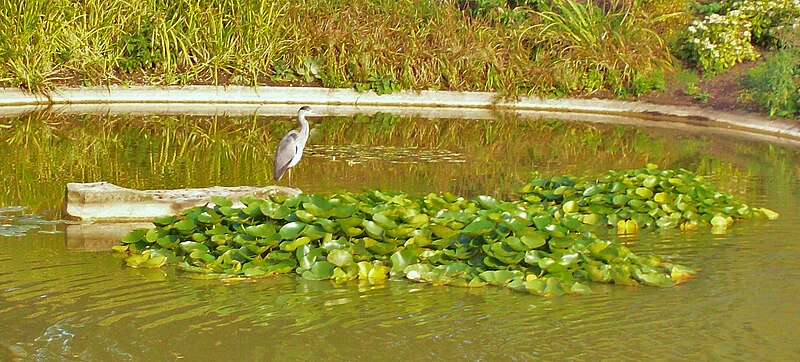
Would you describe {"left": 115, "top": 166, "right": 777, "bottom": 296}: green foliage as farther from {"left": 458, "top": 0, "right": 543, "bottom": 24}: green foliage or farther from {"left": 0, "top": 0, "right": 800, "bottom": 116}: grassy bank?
{"left": 458, "top": 0, "right": 543, "bottom": 24}: green foliage

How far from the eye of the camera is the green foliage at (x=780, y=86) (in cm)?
1675

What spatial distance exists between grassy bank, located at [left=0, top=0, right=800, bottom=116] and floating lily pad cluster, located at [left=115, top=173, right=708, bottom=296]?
1123cm

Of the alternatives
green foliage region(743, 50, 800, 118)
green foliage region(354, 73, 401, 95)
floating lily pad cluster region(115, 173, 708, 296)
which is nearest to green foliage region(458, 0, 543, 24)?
green foliage region(354, 73, 401, 95)

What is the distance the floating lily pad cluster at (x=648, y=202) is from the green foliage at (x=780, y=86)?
6.47 m

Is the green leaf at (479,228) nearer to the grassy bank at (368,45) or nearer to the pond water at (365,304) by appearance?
the pond water at (365,304)

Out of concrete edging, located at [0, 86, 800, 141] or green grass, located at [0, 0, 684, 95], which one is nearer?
concrete edging, located at [0, 86, 800, 141]

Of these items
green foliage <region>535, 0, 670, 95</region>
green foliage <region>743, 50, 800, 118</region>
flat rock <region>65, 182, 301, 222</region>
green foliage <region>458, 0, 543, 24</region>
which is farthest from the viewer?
green foliage <region>458, 0, 543, 24</region>

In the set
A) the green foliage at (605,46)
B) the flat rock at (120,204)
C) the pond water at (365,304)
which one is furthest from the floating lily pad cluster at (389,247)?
the green foliage at (605,46)

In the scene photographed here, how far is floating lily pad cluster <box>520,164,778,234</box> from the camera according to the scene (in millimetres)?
10133

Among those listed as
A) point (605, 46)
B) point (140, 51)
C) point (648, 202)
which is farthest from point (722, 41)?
point (648, 202)

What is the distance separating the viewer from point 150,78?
20.1 meters

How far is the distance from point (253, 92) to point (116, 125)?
12.0ft

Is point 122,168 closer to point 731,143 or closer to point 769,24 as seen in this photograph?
point 731,143

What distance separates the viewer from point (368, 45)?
20.7 m
